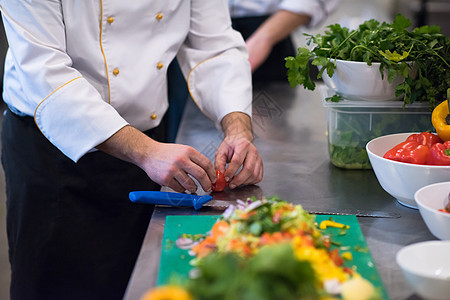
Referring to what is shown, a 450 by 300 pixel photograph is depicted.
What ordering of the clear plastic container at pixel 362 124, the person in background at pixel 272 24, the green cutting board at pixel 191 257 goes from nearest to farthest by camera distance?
the green cutting board at pixel 191 257 → the clear plastic container at pixel 362 124 → the person in background at pixel 272 24

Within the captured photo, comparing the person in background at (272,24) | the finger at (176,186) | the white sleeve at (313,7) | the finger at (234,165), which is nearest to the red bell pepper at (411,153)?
the finger at (234,165)

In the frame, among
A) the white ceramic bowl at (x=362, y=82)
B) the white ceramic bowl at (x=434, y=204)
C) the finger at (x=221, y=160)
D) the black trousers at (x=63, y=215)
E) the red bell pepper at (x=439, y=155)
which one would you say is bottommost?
the black trousers at (x=63, y=215)

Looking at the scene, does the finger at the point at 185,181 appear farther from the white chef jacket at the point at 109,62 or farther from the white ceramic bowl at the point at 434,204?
the white ceramic bowl at the point at 434,204

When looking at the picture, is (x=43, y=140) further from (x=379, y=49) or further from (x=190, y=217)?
(x=379, y=49)

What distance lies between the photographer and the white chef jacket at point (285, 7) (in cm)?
236

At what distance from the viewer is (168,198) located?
50.1 inches

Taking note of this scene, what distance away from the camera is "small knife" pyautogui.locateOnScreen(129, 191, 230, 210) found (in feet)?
4.15

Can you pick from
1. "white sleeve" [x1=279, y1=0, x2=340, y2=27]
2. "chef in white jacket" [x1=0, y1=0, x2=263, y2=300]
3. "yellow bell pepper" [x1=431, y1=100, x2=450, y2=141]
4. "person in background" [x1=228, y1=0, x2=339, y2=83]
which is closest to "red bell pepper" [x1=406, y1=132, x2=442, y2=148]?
"yellow bell pepper" [x1=431, y1=100, x2=450, y2=141]

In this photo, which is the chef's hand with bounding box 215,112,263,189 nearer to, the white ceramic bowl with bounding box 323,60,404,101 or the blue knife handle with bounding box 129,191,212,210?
the blue knife handle with bounding box 129,191,212,210

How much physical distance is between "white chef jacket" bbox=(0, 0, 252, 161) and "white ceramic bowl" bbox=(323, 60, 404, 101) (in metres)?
0.28

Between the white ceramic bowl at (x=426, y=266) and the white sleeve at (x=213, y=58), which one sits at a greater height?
the white sleeve at (x=213, y=58)

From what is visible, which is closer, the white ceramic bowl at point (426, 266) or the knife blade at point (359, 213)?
the white ceramic bowl at point (426, 266)

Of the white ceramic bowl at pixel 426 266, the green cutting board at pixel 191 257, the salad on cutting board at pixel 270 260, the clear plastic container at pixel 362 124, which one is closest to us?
the salad on cutting board at pixel 270 260

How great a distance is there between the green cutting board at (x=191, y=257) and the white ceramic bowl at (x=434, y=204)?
4.6 inches
